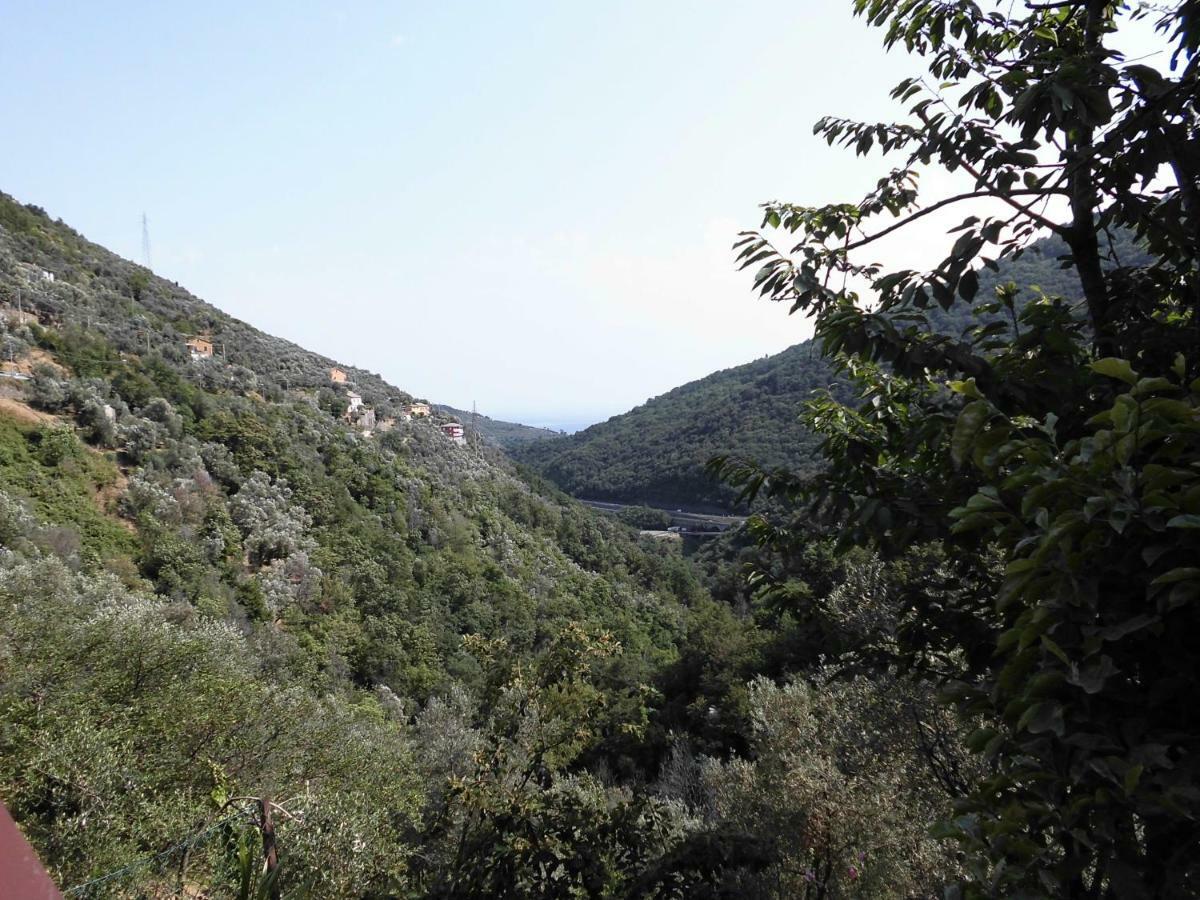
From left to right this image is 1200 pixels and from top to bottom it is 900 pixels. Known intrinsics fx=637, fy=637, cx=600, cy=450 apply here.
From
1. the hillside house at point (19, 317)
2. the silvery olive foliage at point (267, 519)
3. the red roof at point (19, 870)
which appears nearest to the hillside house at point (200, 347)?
the hillside house at point (19, 317)

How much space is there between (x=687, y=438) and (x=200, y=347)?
55686 mm

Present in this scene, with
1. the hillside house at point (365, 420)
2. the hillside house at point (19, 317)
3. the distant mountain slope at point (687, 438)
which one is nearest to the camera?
the hillside house at point (19, 317)

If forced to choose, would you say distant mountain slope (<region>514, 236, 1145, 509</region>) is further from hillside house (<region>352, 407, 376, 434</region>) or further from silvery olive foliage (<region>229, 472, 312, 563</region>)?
silvery olive foliage (<region>229, 472, 312, 563</region>)

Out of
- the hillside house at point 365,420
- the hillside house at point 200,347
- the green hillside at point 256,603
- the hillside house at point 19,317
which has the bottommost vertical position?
the green hillside at point 256,603

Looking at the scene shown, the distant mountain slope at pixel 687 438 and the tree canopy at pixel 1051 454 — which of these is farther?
the distant mountain slope at pixel 687 438

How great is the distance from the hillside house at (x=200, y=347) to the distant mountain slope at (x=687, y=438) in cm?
3566

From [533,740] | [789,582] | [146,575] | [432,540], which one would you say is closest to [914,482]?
[789,582]

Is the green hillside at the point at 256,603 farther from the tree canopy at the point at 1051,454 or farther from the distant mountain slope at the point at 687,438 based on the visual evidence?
the distant mountain slope at the point at 687,438

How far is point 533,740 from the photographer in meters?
5.75

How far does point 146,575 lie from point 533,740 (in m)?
20.6

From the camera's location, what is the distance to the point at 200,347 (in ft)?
138

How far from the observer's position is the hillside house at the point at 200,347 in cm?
3894

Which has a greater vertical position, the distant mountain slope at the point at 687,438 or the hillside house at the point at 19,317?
the hillside house at the point at 19,317

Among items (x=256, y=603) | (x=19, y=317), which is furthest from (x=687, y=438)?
(x=19, y=317)
